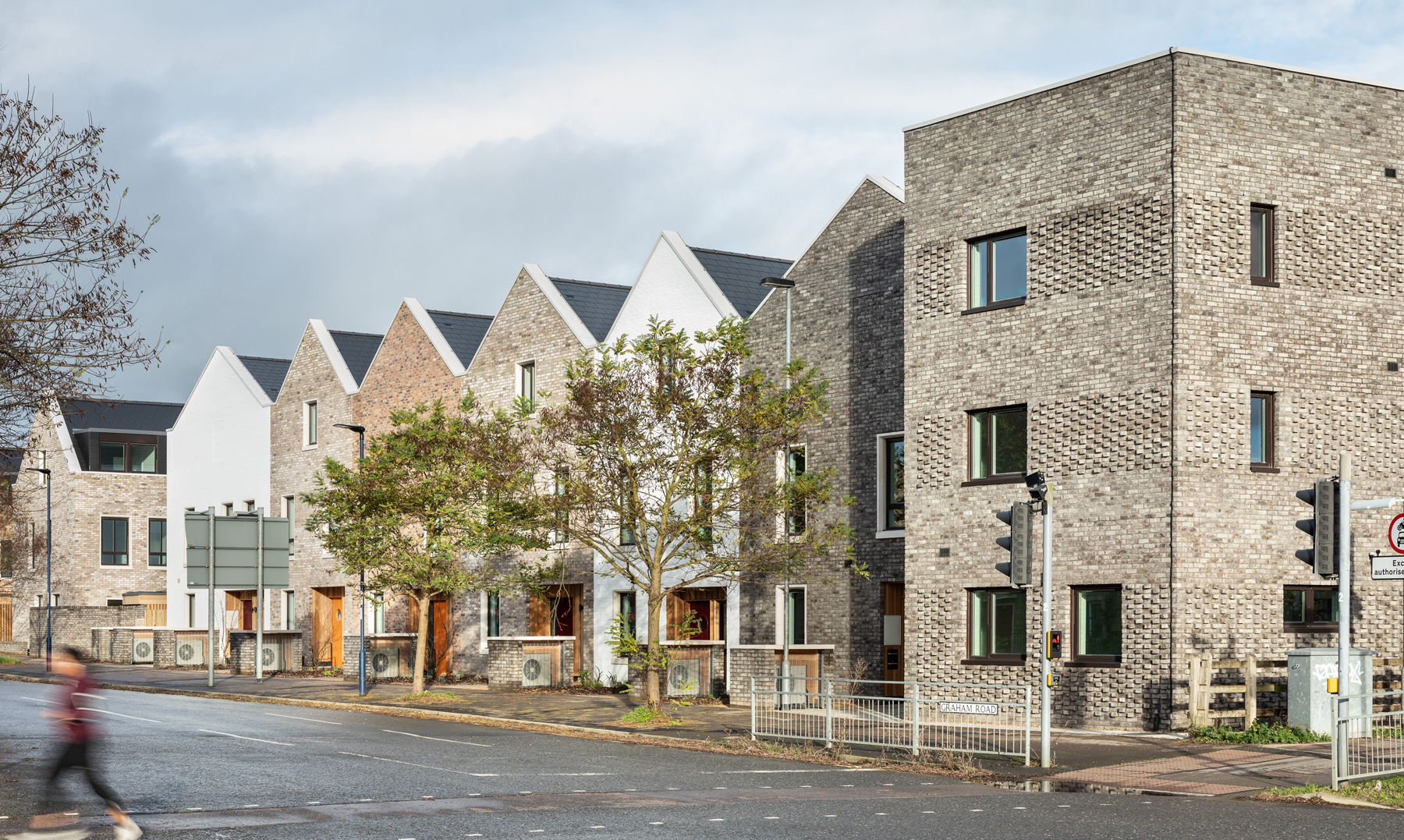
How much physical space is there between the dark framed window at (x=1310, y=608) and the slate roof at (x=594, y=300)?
1869 cm

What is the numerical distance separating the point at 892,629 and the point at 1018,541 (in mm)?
10236

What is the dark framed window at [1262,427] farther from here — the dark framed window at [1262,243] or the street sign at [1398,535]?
the street sign at [1398,535]

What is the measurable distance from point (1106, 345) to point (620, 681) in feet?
50.5

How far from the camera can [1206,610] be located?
72.0 feet

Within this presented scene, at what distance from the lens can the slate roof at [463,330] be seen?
140 feet

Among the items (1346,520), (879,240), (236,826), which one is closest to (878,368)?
(879,240)

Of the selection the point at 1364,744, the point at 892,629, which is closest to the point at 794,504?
the point at 892,629

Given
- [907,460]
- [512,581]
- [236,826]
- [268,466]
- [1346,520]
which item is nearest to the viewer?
[236,826]

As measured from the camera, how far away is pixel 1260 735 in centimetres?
2027

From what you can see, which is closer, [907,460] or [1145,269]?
[1145,269]

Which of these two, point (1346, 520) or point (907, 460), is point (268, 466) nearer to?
point (907, 460)

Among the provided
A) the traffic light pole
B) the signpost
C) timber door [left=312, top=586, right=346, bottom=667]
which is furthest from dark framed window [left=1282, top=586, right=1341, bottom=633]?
timber door [left=312, top=586, right=346, bottom=667]

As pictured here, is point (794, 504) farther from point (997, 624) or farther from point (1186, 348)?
point (1186, 348)

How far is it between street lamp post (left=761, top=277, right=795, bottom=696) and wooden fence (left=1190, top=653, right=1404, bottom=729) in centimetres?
615
